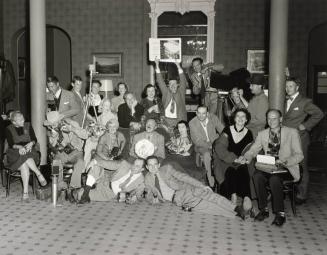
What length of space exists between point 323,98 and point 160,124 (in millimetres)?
5694

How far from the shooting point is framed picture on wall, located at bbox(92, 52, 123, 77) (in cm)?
990

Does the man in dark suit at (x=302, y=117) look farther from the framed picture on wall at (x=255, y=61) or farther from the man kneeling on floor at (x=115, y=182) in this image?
the framed picture on wall at (x=255, y=61)

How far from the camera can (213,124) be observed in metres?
6.44

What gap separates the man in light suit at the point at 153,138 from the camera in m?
6.26

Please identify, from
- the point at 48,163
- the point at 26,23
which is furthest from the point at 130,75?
the point at 48,163

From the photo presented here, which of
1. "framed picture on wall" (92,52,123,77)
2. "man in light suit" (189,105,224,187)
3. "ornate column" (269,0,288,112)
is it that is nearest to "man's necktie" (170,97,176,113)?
"man in light suit" (189,105,224,187)

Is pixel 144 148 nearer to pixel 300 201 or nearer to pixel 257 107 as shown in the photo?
pixel 257 107

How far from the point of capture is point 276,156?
548cm

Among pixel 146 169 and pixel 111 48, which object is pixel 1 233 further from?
pixel 111 48

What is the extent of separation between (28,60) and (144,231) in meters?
7.59

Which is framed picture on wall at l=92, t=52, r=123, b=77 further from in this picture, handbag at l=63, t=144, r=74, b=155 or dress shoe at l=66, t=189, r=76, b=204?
dress shoe at l=66, t=189, r=76, b=204

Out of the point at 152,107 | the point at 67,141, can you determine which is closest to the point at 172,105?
the point at 152,107

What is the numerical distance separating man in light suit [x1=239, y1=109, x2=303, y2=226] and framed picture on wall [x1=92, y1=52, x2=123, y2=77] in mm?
5095

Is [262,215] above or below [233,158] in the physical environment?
below
